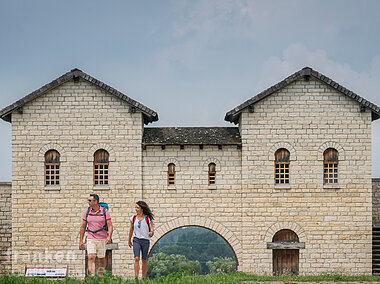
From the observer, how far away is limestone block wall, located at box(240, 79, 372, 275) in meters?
21.8

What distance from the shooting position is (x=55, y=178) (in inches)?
873

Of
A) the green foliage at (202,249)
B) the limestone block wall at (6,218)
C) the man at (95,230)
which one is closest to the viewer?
the man at (95,230)

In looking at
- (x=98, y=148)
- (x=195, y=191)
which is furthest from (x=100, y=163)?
(x=195, y=191)

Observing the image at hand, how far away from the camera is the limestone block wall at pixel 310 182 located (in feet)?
71.4

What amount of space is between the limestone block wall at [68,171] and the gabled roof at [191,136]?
896 millimetres

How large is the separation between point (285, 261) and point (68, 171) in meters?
10.1

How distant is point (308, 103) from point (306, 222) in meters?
5.11

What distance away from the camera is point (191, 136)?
2269 centimetres

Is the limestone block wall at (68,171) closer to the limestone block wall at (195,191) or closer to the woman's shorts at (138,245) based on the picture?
the limestone block wall at (195,191)

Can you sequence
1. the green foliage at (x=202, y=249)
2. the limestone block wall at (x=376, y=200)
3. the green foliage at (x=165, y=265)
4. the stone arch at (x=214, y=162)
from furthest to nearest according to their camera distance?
the green foliage at (x=202, y=249), the green foliage at (x=165, y=265), the limestone block wall at (x=376, y=200), the stone arch at (x=214, y=162)

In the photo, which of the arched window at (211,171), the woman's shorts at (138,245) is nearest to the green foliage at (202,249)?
the arched window at (211,171)

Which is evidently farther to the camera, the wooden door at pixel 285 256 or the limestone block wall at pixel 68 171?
the wooden door at pixel 285 256

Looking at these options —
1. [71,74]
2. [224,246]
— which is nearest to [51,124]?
[71,74]

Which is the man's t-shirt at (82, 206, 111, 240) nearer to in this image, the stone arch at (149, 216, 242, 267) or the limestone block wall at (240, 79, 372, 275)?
the stone arch at (149, 216, 242, 267)
